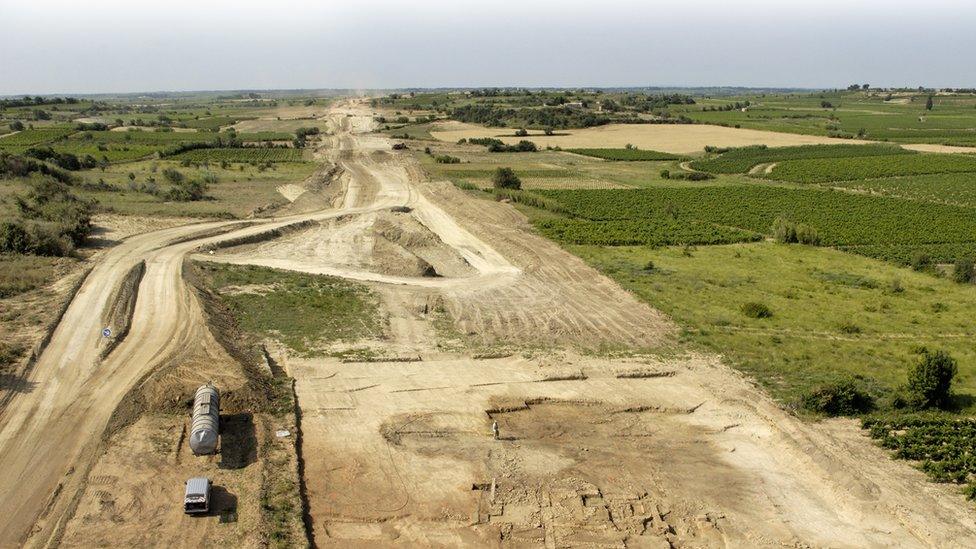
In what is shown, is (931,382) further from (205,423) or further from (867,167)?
(867,167)

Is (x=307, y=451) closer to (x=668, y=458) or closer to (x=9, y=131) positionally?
(x=668, y=458)

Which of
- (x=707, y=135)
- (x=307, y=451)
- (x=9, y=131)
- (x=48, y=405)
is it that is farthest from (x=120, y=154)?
(x=707, y=135)

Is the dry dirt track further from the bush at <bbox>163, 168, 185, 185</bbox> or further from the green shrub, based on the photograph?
the green shrub

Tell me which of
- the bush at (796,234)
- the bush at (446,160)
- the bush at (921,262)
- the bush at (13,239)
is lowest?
the bush at (921,262)

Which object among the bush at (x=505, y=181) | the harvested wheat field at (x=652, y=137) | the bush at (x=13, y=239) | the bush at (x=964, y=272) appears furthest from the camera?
the harvested wheat field at (x=652, y=137)

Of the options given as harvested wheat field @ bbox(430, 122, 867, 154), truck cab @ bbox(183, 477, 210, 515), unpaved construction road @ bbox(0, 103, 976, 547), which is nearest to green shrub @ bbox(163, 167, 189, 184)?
unpaved construction road @ bbox(0, 103, 976, 547)

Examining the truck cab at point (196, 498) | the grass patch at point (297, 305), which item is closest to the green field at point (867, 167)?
the grass patch at point (297, 305)

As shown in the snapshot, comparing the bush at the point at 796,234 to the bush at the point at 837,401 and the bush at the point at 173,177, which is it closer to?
the bush at the point at 837,401
